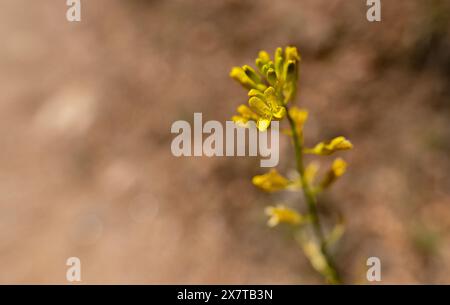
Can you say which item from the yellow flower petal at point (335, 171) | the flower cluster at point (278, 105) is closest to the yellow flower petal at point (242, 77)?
the flower cluster at point (278, 105)

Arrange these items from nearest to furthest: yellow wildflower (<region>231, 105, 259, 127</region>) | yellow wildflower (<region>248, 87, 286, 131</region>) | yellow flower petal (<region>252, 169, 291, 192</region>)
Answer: yellow wildflower (<region>248, 87, 286, 131</region>) → yellow wildflower (<region>231, 105, 259, 127</region>) → yellow flower petal (<region>252, 169, 291, 192</region>)

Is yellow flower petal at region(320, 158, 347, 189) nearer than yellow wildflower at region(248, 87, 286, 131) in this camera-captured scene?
No

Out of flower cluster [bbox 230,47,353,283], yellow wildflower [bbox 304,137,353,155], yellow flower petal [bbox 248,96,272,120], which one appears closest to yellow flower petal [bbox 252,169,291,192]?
flower cluster [bbox 230,47,353,283]

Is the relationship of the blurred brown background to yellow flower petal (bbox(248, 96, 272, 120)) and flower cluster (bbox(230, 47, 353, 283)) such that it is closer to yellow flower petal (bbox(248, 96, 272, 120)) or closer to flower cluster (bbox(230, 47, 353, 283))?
flower cluster (bbox(230, 47, 353, 283))

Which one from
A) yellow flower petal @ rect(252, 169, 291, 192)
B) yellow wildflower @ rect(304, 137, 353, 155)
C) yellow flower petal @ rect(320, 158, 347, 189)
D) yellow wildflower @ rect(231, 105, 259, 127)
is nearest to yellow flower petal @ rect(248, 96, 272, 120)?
yellow wildflower @ rect(231, 105, 259, 127)

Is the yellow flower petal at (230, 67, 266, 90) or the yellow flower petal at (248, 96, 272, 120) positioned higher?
the yellow flower petal at (230, 67, 266, 90)

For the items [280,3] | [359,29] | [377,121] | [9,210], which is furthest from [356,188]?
[9,210]

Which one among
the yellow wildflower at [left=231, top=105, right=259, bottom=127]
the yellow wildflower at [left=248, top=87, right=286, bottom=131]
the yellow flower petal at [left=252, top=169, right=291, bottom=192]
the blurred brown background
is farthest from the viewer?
the blurred brown background

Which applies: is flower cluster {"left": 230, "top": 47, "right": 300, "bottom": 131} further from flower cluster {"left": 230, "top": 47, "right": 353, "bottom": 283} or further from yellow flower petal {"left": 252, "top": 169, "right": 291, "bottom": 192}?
yellow flower petal {"left": 252, "top": 169, "right": 291, "bottom": 192}

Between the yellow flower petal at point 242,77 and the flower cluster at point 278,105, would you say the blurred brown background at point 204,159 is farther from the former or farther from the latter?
the yellow flower petal at point 242,77

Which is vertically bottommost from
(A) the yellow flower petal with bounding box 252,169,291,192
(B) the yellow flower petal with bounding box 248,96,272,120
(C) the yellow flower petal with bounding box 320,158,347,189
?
(A) the yellow flower petal with bounding box 252,169,291,192
